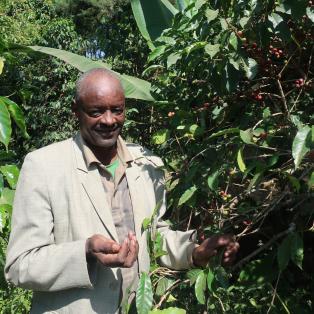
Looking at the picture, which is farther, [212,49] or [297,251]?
[212,49]

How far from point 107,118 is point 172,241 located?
436 mm

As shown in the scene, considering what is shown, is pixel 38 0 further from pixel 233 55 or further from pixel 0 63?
pixel 233 55

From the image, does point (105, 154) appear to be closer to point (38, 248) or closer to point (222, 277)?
point (38, 248)

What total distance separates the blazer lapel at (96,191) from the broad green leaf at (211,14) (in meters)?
0.55

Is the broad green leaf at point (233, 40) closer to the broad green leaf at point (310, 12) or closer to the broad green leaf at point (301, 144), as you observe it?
the broad green leaf at point (310, 12)

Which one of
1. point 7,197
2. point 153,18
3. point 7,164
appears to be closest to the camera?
point 7,197

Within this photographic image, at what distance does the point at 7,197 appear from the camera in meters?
2.18

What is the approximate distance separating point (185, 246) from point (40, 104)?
617 cm

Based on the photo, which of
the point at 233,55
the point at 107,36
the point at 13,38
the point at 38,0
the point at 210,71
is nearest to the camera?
the point at 233,55

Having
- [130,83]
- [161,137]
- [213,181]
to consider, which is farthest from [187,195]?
[130,83]

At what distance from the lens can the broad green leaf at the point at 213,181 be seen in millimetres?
1603

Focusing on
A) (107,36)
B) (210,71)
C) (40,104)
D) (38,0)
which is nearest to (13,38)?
(40,104)

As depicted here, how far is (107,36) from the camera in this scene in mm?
5160

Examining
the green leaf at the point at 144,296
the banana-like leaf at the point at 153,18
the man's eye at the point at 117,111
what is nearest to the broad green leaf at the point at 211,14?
the man's eye at the point at 117,111
